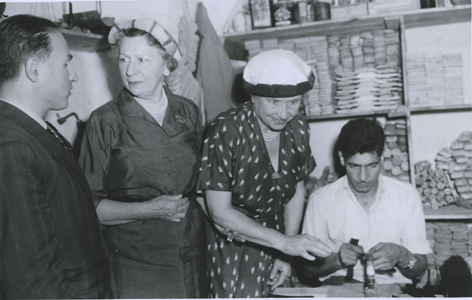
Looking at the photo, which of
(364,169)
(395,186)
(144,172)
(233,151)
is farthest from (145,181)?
(395,186)

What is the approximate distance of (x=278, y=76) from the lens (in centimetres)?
199

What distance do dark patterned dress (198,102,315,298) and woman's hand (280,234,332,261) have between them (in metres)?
0.30

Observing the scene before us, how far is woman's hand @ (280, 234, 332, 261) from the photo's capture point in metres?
1.90

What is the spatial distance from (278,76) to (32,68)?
1088 millimetres

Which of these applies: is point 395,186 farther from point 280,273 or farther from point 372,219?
point 280,273

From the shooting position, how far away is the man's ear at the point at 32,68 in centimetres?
141

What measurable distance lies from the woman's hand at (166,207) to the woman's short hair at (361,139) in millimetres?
1107

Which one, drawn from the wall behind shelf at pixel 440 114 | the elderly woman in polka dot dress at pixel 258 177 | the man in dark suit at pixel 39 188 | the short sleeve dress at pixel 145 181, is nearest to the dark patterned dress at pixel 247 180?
the elderly woman in polka dot dress at pixel 258 177

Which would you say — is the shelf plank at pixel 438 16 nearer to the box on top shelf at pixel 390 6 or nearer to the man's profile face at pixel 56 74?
the box on top shelf at pixel 390 6

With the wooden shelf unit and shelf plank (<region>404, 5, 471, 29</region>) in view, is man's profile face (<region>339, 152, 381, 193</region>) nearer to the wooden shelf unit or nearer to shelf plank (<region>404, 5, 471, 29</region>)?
the wooden shelf unit

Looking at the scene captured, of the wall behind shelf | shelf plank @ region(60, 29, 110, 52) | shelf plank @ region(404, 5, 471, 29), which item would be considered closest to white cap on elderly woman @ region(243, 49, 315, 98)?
shelf plank @ region(60, 29, 110, 52)

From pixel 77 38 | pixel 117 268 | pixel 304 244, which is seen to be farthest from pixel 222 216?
pixel 77 38

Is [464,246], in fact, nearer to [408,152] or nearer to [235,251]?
[408,152]

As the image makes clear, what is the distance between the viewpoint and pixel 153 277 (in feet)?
6.69
